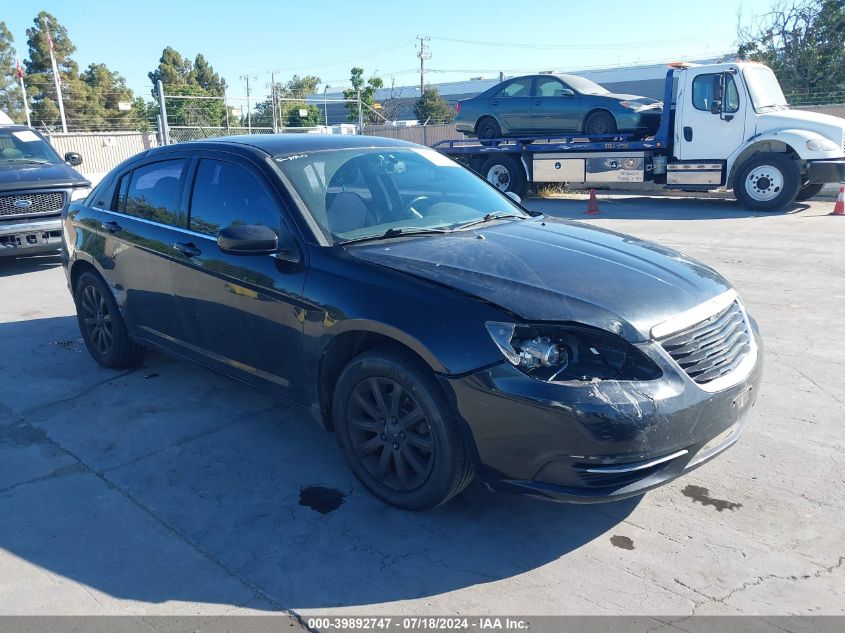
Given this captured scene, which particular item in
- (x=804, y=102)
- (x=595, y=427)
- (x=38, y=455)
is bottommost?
(x=38, y=455)

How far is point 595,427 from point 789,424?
83.4 inches

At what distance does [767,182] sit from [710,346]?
11.7 m

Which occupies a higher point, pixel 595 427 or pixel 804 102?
pixel 804 102

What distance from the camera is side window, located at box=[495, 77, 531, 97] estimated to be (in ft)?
52.5

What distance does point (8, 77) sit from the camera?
54344 mm

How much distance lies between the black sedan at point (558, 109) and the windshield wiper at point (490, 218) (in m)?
11.5

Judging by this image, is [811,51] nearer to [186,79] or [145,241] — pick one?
[145,241]

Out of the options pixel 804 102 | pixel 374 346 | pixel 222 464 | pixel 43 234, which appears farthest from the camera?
pixel 804 102

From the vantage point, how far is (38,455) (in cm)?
416

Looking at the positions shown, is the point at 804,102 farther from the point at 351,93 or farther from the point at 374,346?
the point at 351,93

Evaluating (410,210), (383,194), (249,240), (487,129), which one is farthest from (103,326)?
(487,129)

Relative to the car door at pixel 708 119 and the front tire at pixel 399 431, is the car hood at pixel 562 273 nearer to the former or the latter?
the front tire at pixel 399 431

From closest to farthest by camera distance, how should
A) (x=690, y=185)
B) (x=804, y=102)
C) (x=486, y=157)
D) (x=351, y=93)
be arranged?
1. (x=690, y=185)
2. (x=486, y=157)
3. (x=804, y=102)
4. (x=351, y=93)
